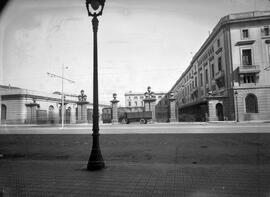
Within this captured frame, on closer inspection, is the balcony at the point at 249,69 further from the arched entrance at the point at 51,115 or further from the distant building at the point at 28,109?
the arched entrance at the point at 51,115

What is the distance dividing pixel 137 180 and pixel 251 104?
2924 centimetres

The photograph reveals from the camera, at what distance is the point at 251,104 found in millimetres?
28938

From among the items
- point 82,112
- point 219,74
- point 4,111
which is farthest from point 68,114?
point 219,74

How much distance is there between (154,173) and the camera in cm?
521

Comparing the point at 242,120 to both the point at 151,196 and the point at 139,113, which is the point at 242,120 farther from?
the point at 151,196

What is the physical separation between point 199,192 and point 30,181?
373 centimetres

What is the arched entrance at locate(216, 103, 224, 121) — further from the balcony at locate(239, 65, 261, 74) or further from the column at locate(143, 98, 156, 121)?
the column at locate(143, 98, 156, 121)

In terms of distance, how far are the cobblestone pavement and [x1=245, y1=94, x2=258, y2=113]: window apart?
86.1ft

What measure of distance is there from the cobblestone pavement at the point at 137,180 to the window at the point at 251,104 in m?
26.2

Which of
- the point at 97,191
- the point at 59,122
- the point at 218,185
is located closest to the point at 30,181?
the point at 97,191

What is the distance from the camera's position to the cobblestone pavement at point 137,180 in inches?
157

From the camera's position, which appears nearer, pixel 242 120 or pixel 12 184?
pixel 12 184

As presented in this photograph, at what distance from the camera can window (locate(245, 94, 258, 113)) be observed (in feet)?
93.8

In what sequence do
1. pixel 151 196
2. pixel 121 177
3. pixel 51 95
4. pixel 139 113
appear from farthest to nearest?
1. pixel 51 95
2. pixel 139 113
3. pixel 121 177
4. pixel 151 196
